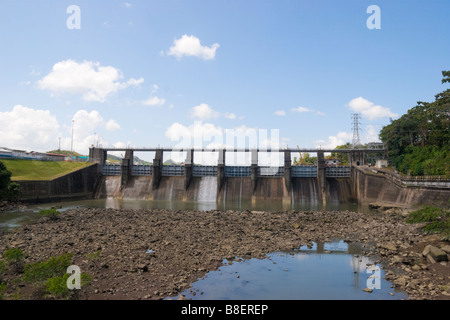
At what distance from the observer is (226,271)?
16875 millimetres

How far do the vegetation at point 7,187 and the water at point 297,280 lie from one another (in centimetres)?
3422

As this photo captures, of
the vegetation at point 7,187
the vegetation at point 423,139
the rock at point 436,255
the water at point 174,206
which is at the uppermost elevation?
the vegetation at point 423,139

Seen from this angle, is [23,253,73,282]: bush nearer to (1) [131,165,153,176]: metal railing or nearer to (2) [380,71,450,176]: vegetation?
(2) [380,71,450,176]: vegetation

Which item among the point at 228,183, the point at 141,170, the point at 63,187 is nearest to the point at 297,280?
the point at 228,183

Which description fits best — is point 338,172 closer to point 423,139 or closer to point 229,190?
point 423,139

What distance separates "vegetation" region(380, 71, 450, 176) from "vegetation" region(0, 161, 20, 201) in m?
55.6

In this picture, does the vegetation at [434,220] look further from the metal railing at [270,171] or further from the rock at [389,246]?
the metal railing at [270,171]

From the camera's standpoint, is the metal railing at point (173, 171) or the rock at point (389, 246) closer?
the rock at point (389, 246)

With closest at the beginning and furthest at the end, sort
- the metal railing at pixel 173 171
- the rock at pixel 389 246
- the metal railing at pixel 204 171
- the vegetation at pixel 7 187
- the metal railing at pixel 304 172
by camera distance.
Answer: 1. the rock at pixel 389 246
2. the vegetation at pixel 7 187
3. the metal railing at pixel 304 172
4. the metal railing at pixel 204 171
5. the metal railing at pixel 173 171

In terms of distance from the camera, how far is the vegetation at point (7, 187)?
3866cm

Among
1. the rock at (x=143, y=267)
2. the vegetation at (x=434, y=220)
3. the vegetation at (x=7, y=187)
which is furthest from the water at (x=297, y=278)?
the vegetation at (x=7, y=187)
